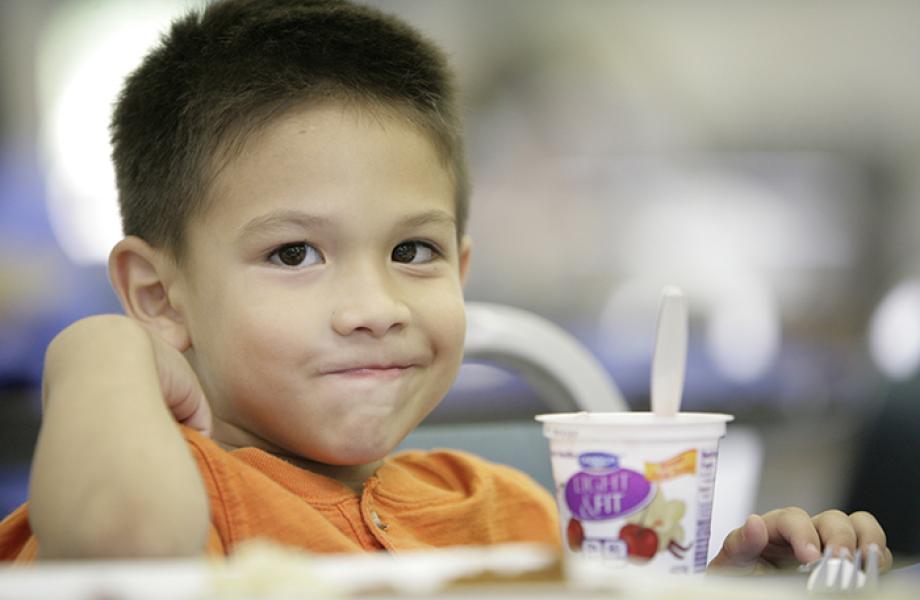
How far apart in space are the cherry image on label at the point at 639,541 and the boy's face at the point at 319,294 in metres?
0.39

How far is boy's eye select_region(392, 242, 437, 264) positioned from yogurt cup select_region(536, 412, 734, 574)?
45cm

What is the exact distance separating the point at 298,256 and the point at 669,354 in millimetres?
452

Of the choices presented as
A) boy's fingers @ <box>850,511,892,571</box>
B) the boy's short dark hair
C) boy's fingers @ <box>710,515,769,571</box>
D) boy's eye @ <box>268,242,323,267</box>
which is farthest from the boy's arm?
boy's fingers @ <box>850,511,892,571</box>

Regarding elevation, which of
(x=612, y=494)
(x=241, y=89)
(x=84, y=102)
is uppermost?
(x=84, y=102)

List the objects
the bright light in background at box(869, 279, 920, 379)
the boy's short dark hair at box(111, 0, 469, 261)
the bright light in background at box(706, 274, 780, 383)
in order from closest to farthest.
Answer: the boy's short dark hair at box(111, 0, 469, 261), the bright light in background at box(869, 279, 920, 379), the bright light in background at box(706, 274, 780, 383)

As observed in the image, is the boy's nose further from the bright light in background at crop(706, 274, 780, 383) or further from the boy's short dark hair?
the bright light in background at crop(706, 274, 780, 383)

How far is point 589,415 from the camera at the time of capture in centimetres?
95

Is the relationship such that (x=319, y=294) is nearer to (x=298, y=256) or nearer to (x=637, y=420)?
(x=298, y=256)

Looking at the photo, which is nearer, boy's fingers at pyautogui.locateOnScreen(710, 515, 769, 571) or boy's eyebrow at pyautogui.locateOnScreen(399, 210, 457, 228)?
boy's fingers at pyautogui.locateOnScreen(710, 515, 769, 571)

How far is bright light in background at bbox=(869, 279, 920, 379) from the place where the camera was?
2684mm

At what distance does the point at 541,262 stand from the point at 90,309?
2106mm

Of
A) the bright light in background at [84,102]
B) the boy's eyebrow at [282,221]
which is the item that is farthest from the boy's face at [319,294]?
the bright light in background at [84,102]

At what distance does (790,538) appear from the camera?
41.4 inches

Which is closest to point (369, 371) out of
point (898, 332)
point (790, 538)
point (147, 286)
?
point (147, 286)
